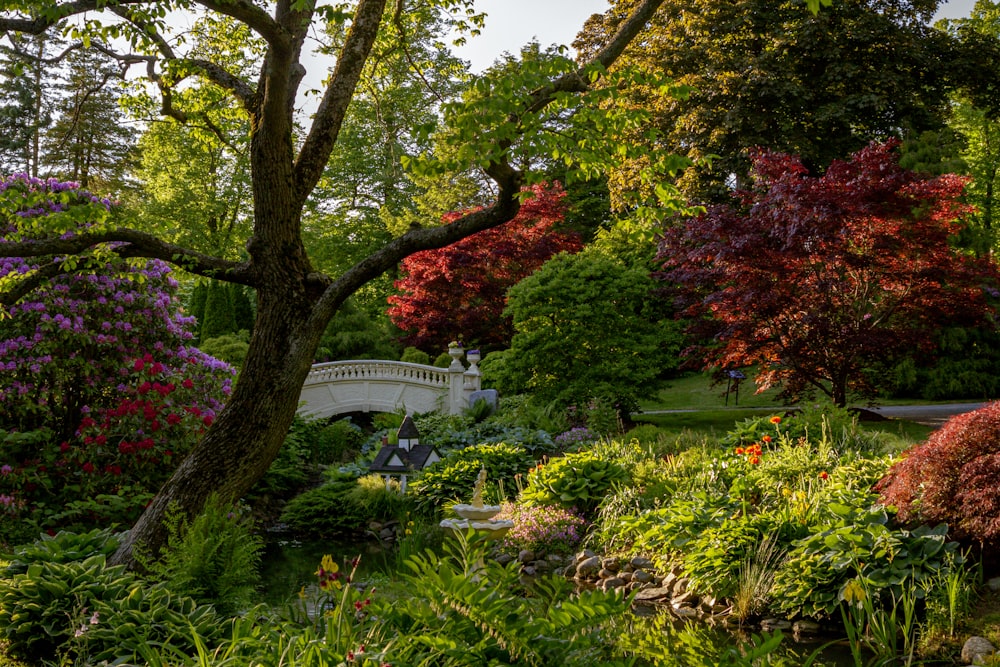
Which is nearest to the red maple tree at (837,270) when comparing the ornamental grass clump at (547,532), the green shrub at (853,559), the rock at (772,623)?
the ornamental grass clump at (547,532)

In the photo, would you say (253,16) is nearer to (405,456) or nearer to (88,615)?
(88,615)

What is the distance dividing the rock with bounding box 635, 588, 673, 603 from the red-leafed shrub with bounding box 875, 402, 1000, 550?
6.35ft

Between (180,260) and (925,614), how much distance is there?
556cm

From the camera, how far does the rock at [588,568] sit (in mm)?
7332

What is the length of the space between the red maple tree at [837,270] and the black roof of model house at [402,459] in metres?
4.40

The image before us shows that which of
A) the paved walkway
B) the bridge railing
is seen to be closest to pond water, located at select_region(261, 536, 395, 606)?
the bridge railing

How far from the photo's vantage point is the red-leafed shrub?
520cm

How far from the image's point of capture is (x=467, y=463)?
395 inches

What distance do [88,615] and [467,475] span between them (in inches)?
241

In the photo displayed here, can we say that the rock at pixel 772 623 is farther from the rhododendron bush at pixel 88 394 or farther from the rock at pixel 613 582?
the rhododendron bush at pixel 88 394

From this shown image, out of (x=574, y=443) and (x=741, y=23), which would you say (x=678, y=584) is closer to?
(x=574, y=443)

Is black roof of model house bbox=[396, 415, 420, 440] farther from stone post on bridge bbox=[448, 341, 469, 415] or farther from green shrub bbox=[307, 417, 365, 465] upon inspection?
stone post on bridge bbox=[448, 341, 469, 415]

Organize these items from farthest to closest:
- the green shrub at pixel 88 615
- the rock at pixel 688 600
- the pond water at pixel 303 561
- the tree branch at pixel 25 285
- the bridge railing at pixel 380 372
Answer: the bridge railing at pixel 380 372
the pond water at pixel 303 561
the rock at pixel 688 600
the tree branch at pixel 25 285
the green shrub at pixel 88 615

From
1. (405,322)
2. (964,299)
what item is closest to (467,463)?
(964,299)
